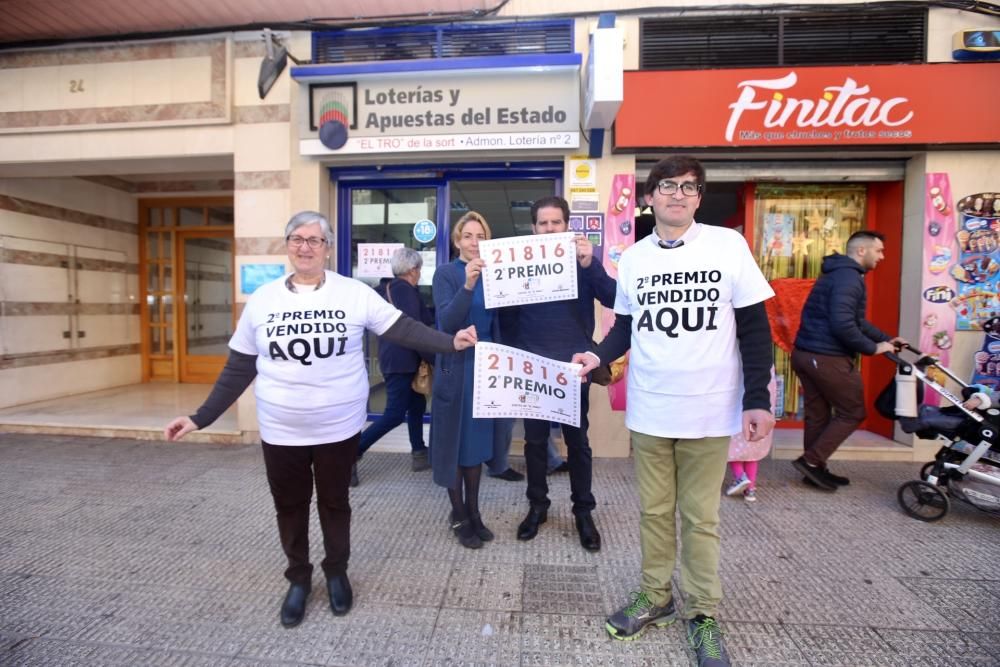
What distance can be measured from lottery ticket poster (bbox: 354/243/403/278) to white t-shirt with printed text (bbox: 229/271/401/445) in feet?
11.4

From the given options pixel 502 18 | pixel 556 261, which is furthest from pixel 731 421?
pixel 502 18

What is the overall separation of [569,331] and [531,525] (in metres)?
1.38

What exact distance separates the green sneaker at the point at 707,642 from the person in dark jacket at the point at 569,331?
0.95 metres

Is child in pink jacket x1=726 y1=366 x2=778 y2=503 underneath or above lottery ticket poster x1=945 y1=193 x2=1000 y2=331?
underneath

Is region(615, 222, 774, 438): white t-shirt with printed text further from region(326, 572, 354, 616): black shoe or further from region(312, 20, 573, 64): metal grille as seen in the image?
region(312, 20, 573, 64): metal grille

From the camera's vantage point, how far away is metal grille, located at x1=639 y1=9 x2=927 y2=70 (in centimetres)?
502

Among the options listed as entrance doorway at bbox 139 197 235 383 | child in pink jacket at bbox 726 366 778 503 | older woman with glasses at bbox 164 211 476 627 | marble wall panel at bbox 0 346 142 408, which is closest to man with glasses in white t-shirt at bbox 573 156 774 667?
older woman with glasses at bbox 164 211 476 627

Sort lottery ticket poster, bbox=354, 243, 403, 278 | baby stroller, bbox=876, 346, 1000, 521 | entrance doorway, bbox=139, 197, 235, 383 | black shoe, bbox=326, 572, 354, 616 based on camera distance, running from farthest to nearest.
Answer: entrance doorway, bbox=139, 197, 235, 383 → lottery ticket poster, bbox=354, 243, 403, 278 → baby stroller, bbox=876, 346, 1000, 521 → black shoe, bbox=326, 572, 354, 616

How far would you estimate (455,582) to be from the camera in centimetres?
291

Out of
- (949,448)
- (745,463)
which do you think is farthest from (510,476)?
(949,448)

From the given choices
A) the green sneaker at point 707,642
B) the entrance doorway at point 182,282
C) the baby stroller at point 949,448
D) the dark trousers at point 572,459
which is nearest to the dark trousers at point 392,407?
the dark trousers at point 572,459

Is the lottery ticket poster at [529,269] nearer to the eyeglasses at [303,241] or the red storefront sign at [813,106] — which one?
the eyeglasses at [303,241]

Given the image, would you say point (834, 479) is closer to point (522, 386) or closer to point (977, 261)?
point (977, 261)

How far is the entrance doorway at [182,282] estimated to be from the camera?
8398 millimetres
